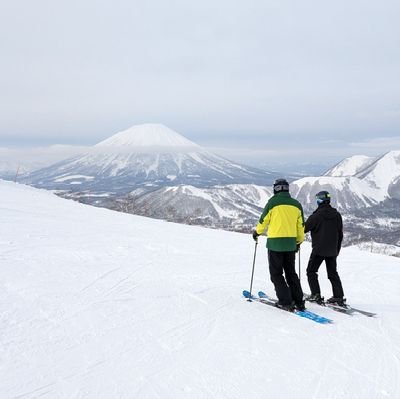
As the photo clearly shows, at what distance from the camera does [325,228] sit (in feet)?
24.3

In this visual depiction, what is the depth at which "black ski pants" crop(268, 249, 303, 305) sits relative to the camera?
6.78 m

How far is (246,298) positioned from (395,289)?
474 cm

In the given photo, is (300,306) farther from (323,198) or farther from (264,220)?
(323,198)

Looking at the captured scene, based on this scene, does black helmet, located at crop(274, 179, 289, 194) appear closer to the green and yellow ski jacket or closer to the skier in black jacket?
the green and yellow ski jacket

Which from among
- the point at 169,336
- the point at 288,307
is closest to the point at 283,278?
the point at 288,307

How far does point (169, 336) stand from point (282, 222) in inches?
110

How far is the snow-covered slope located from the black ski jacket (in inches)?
45.5

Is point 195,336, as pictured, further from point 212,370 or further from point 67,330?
point 67,330

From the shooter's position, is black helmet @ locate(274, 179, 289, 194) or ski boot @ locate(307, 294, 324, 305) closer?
black helmet @ locate(274, 179, 289, 194)

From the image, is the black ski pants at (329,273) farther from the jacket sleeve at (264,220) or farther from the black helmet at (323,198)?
the jacket sleeve at (264,220)

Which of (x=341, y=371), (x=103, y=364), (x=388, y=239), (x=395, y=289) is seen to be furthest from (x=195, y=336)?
(x=388, y=239)

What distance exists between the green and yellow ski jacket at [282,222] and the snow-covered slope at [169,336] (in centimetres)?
121

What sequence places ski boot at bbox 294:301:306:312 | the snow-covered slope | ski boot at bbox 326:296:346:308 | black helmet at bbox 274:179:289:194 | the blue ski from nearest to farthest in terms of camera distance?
the snow-covered slope
the blue ski
black helmet at bbox 274:179:289:194
ski boot at bbox 294:301:306:312
ski boot at bbox 326:296:346:308

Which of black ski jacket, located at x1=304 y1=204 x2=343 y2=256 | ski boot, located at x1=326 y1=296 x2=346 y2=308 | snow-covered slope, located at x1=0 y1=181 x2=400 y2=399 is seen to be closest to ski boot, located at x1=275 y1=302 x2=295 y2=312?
snow-covered slope, located at x1=0 y1=181 x2=400 y2=399
